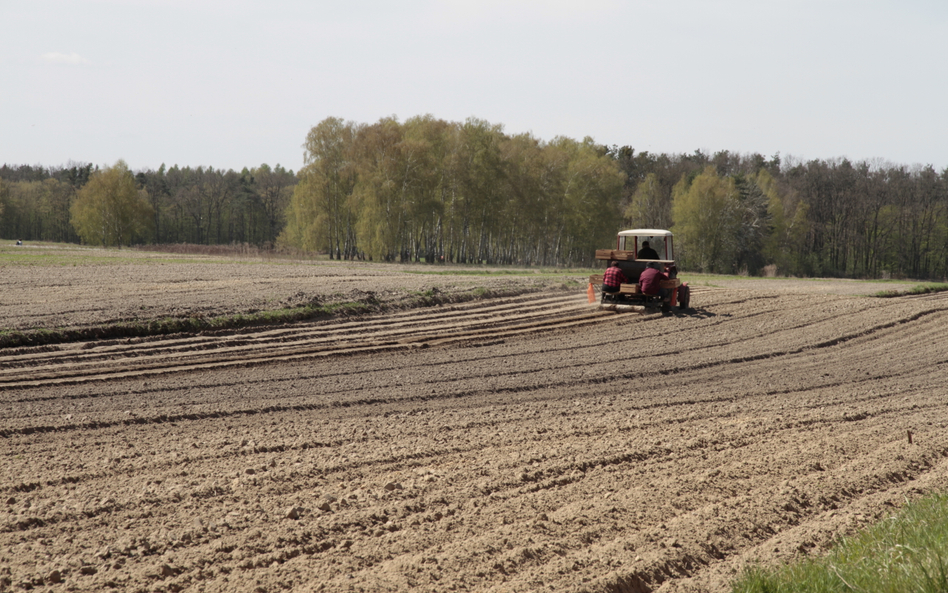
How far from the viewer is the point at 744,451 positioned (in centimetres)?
663

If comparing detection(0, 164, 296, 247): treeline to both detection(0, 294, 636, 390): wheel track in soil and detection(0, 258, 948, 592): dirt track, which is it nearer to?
detection(0, 294, 636, 390): wheel track in soil

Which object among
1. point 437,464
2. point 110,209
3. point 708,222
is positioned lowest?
point 437,464

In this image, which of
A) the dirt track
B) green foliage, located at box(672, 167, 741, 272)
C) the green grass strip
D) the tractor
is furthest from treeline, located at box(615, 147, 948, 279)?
the dirt track

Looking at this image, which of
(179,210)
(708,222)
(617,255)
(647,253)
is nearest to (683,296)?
(647,253)

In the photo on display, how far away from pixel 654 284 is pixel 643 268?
104cm

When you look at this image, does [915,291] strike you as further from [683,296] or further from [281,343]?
[281,343]

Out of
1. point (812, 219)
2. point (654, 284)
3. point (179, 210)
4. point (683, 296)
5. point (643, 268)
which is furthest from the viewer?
point (179, 210)

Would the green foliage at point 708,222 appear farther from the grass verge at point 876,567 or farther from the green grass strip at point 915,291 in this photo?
the grass verge at point 876,567

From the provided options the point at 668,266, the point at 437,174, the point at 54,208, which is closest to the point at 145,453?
the point at 668,266

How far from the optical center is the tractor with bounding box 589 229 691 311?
18281 millimetres

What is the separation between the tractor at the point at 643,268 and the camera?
18.3 metres

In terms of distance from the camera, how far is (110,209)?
65.6 metres

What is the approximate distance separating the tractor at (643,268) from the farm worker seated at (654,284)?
0.39ft

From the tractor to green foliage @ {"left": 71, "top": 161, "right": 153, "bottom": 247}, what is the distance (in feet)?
203
